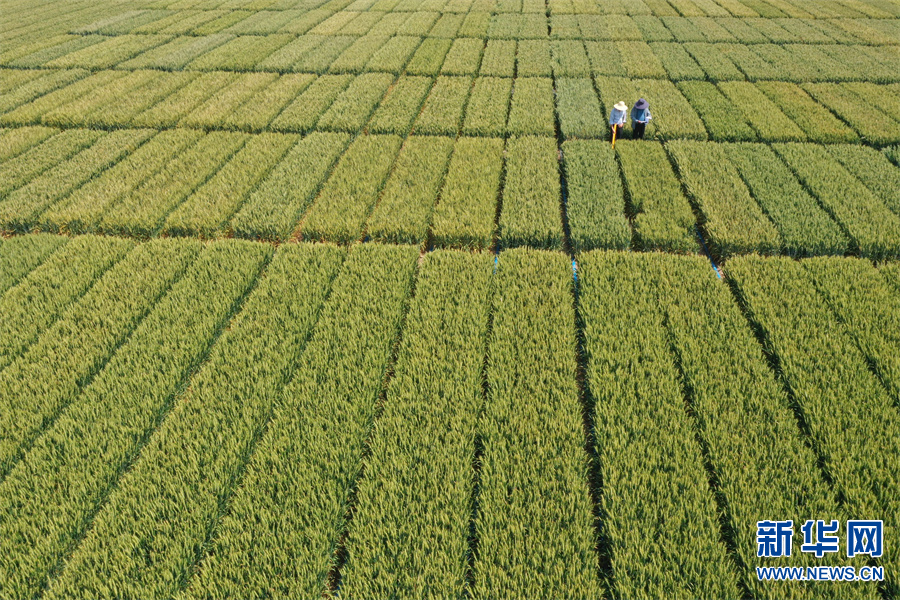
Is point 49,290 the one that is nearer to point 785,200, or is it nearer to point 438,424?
point 438,424

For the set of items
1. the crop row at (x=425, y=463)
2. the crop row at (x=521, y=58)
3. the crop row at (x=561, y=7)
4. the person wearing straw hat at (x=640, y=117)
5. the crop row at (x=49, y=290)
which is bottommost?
the crop row at (x=425, y=463)

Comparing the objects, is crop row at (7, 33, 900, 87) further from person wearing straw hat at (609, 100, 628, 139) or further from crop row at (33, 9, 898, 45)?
person wearing straw hat at (609, 100, 628, 139)

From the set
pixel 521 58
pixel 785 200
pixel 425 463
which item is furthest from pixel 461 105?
pixel 425 463

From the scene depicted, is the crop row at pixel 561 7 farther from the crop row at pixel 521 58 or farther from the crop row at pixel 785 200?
the crop row at pixel 785 200

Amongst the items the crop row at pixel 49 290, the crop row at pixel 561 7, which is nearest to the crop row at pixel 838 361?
the crop row at pixel 49 290

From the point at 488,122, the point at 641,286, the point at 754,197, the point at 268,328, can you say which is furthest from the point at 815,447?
the point at 488,122

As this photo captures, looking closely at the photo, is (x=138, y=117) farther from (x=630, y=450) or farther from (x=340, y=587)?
(x=630, y=450)

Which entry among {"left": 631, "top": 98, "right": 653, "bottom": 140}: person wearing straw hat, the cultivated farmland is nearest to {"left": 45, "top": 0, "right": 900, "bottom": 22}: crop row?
the cultivated farmland
